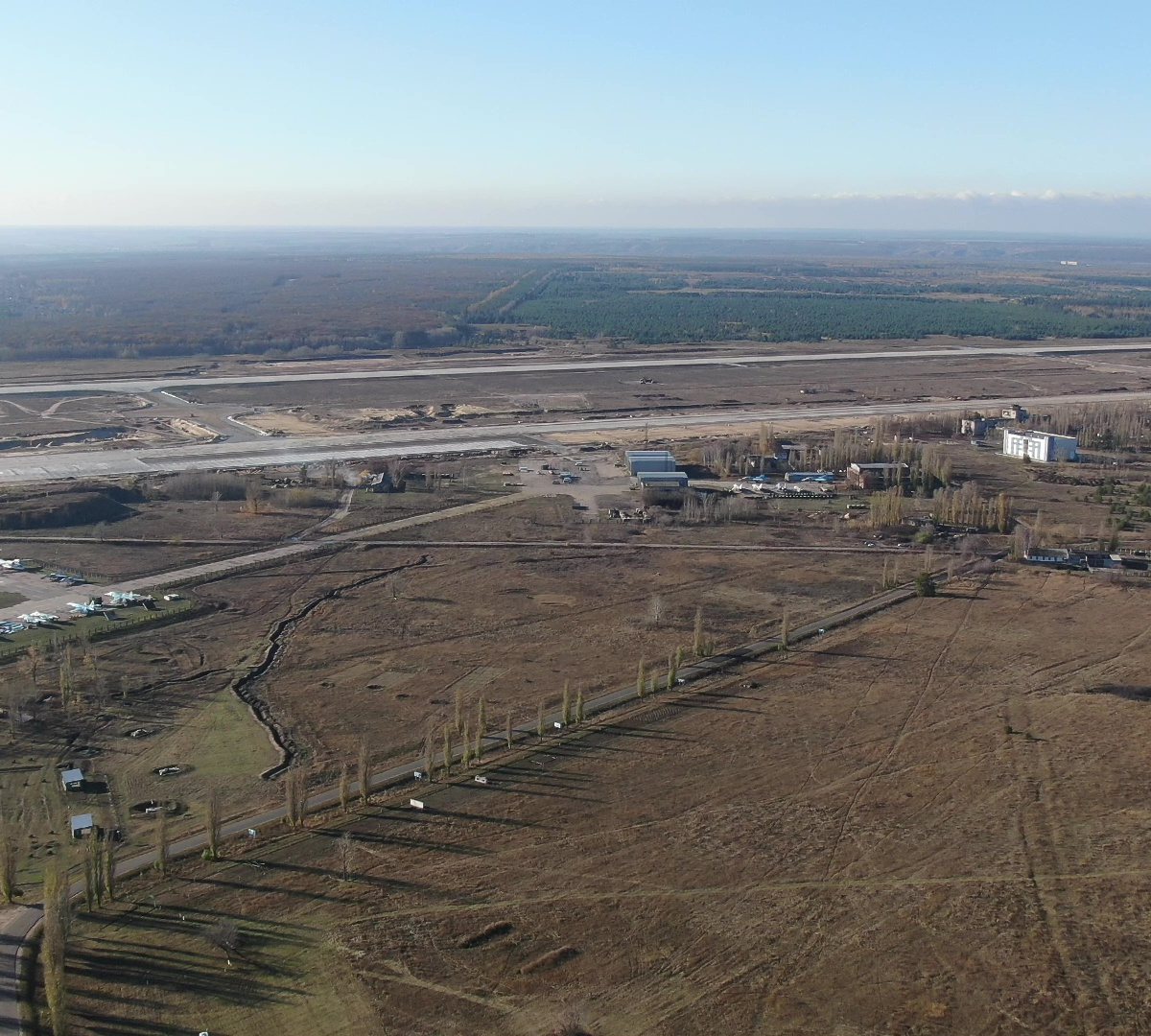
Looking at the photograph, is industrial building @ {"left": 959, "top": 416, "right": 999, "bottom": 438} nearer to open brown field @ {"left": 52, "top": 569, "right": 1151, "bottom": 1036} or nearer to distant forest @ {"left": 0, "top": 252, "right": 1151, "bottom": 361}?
open brown field @ {"left": 52, "top": 569, "right": 1151, "bottom": 1036}

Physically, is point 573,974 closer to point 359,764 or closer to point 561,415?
point 359,764

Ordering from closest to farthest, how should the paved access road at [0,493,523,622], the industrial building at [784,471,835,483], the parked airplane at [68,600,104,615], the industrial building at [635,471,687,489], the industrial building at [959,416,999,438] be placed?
1. the parked airplane at [68,600,104,615]
2. the paved access road at [0,493,523,622]
3. the industrial building at [635,471,687,489]
4. the industrial building at [784,471,835,483]
5. the industrial building at [959,416,999,438]

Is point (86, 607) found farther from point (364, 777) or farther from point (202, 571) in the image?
point (364, 777)

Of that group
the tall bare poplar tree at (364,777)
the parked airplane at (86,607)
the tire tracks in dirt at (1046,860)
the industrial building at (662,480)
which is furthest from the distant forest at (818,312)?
the tall bare poplar tree at (364,777)

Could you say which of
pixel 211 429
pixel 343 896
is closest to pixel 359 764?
pixel 343 896

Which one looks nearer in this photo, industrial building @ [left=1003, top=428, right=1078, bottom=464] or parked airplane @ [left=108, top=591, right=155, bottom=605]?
parked airplane @ [left=108, top=591, right=155, bottom=605]

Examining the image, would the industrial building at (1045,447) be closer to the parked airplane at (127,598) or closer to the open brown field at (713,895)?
the open brown field at (713,895)

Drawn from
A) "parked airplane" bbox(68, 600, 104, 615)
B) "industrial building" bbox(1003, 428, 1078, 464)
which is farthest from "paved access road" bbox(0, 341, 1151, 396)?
"parked airplane" bbox(68, 600, 104, 615)
